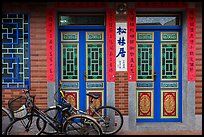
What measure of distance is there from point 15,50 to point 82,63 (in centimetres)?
174

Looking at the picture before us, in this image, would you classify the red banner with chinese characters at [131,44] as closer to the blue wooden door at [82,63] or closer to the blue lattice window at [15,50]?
the blue wooden door at [82,63]

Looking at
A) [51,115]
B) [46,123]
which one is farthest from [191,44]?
[46,123]

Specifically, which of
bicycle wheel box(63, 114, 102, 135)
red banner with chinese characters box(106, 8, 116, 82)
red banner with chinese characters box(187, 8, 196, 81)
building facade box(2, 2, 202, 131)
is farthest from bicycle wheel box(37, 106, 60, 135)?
red banner with chinese characters box(187, 8, 196, 81)

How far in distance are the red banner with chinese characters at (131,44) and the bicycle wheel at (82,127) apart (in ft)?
5.25

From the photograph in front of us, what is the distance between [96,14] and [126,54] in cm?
134

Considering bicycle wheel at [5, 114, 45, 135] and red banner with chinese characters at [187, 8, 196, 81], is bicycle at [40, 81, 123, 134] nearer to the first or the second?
bicycle wheel at [5, 114, 45, 135]

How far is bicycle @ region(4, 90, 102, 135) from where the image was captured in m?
6.34

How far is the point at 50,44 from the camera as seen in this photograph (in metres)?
7.26

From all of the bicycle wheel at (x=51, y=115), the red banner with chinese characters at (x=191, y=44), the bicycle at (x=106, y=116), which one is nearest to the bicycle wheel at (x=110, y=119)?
the bicycle at (x=106, y=116)

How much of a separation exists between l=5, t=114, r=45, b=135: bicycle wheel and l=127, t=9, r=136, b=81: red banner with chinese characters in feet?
8.10

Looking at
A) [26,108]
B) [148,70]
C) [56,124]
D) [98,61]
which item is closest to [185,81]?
[148,70]

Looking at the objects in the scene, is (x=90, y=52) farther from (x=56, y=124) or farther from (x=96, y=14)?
(x=56, y=124)

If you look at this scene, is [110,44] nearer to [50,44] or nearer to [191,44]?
[50,44]

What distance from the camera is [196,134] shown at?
710 centimetres
